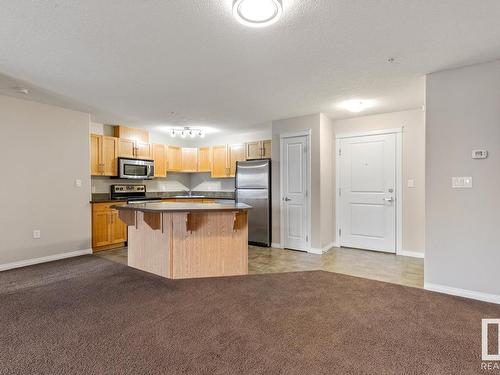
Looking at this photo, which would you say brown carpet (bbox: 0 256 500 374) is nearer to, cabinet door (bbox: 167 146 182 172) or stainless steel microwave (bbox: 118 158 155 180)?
stainless steel microwave (bbox: 118 158 155 180)

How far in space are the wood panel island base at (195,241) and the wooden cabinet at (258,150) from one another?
94.9 inches

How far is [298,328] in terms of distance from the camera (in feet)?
7.08

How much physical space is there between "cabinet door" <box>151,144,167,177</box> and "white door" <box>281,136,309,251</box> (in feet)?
9.82

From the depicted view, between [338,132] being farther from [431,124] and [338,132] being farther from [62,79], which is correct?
[62,79]

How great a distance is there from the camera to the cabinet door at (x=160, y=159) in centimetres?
618

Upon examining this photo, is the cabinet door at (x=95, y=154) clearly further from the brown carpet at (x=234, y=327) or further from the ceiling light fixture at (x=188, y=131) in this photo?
the brown carpet at (x=234, y=327)

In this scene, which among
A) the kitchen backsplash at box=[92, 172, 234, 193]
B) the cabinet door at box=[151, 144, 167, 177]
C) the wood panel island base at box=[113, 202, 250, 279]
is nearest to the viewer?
the wood panel island base at box=[113, 202, 250, 279]

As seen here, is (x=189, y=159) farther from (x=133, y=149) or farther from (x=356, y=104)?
(x=356, y=104)

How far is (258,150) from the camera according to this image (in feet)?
18.6

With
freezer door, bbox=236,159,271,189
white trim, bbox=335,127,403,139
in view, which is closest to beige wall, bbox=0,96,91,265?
freezer door, bbox=236,159,271,189

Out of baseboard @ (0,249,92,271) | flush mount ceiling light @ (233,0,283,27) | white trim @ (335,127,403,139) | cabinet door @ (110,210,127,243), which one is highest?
flush mount ceiling light @ (233,0,283,27)

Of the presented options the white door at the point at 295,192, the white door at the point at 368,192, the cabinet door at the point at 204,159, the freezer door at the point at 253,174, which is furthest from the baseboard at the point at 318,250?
the cabinet door at the point at 204,159

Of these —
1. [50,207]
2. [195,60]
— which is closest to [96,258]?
[50,207]

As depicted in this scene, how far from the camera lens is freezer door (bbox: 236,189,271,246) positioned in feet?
17.0
